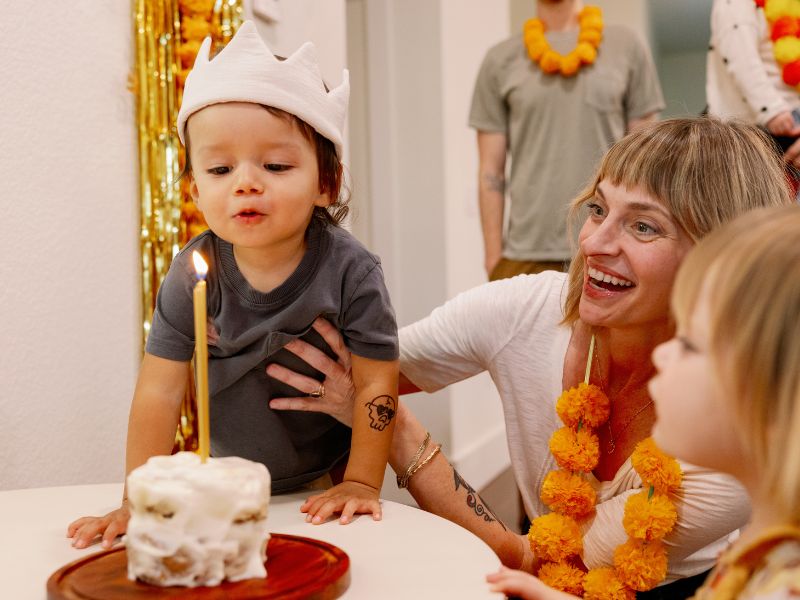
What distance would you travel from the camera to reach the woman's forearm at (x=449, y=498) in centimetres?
153

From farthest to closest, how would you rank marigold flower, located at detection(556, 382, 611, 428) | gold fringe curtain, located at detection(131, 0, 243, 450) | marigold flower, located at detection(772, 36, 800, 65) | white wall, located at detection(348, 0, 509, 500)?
white wall, located at detection(348, 0, 509, 500) < marigold flower, located at detection(772, 36, 800, 65) < gold fringe curtain, located at detection(131, 0, 243, 450) < marigold flower, located at detection(556, 382, 611, 428)

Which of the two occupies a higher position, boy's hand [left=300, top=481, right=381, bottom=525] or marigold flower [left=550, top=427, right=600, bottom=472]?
boy's hand [left=300, top=481, right=381, bottom=525]

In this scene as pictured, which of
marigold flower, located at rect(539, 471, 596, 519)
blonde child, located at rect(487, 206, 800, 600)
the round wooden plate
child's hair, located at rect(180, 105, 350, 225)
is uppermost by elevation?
child's hair, located at rect(180, 105, 350, 225)

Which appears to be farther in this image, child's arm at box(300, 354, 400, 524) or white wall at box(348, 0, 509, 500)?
white wall at box(348, 0, 509, 500)

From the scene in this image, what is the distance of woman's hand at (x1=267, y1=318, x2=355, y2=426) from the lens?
4.64 feet

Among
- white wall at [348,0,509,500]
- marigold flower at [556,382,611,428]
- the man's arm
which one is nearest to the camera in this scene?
marigold flower at [556,382,611,428]

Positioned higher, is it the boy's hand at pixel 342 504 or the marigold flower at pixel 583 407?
the marigold flower at pixel 583 407

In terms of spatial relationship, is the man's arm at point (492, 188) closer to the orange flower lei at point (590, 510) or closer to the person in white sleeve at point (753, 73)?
the person in white sleeve at point (753, 73)

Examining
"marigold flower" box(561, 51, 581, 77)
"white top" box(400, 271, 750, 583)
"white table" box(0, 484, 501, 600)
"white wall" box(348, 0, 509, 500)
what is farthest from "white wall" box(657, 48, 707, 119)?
"white table" box(0, 484, 501, 600)

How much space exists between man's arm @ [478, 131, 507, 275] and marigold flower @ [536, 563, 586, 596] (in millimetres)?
1728

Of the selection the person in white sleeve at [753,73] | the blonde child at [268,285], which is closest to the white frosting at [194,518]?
the blonde child at [268,285]

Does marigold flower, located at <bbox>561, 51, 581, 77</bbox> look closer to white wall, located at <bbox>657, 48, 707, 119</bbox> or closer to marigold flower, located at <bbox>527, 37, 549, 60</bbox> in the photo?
marigold flower, located at <bbox>527, 37, 549, 60</bbox>

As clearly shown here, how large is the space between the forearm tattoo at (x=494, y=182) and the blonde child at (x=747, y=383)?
7.87 feet

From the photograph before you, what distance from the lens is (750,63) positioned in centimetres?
263
